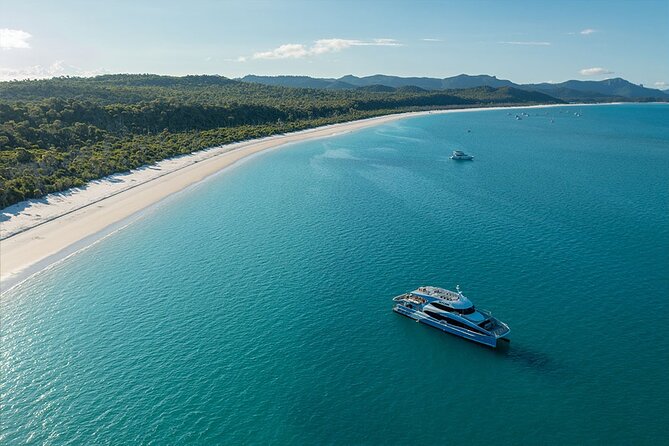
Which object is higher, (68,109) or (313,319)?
(68,109)

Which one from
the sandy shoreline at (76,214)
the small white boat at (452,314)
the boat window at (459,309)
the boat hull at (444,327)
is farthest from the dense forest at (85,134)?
the boat window at (459,309)

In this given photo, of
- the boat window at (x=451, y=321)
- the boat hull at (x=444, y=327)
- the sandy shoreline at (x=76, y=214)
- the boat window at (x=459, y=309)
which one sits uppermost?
the boat window at (x=459, y=309)

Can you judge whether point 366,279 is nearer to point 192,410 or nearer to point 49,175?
point 192,410

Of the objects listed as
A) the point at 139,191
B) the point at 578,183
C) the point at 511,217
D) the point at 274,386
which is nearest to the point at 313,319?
the point at 274,386

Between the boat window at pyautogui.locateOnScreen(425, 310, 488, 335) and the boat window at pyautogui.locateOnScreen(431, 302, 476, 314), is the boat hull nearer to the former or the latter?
the boat window at pyautogui.locateOnScreen(425, 310, 488, 335)

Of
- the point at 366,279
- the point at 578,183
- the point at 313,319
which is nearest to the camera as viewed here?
the point at 313,319

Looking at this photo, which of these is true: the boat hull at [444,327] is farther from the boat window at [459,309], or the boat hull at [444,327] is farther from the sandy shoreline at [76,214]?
the sandy shoreline at [76,214]

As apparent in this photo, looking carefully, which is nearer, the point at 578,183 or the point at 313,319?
the point at 313,319
